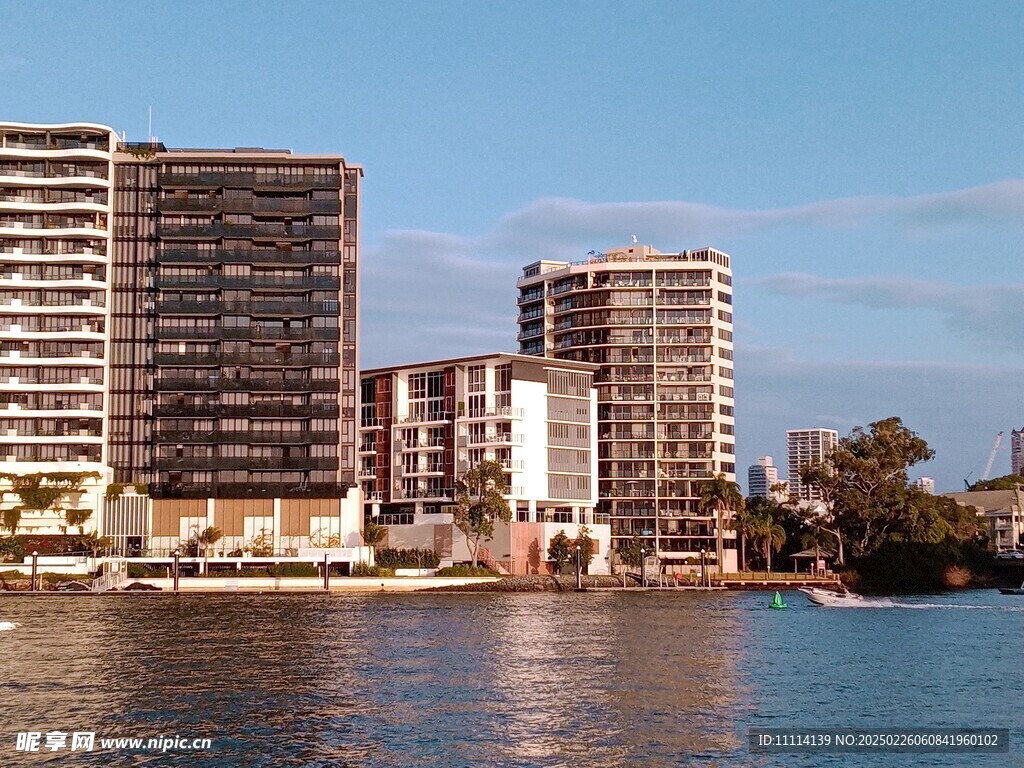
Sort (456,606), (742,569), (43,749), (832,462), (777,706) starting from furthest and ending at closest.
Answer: (742,569) → (832,462) → (456,606) → (777,706) → (43,749)

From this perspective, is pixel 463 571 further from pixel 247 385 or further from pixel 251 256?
pixel 251 256

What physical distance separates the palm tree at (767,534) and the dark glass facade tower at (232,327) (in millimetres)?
61342

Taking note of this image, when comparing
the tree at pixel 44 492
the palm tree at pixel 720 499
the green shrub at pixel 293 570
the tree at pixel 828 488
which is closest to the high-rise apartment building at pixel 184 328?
the tree at pixel 44 492

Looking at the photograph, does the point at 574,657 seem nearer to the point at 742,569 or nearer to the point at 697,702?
the point at 697,702

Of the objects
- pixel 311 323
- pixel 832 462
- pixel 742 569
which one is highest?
pixel 311 323

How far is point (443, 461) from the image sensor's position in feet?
600

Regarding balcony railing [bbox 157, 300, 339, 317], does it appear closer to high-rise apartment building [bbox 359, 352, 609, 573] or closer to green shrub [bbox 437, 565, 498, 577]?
high-rise apartment building [bbox 359, 352, 609, 573]

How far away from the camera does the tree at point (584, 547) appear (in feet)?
559

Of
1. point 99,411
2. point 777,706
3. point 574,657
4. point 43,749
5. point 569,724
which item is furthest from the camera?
point 99,411

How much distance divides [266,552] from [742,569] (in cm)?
7871

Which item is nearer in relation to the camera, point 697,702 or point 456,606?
point 697,702

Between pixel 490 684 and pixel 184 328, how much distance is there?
11699 cm

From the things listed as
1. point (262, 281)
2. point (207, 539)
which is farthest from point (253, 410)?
point (207, 539)

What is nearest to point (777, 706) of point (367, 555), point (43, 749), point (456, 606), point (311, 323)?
point (43, 749)
